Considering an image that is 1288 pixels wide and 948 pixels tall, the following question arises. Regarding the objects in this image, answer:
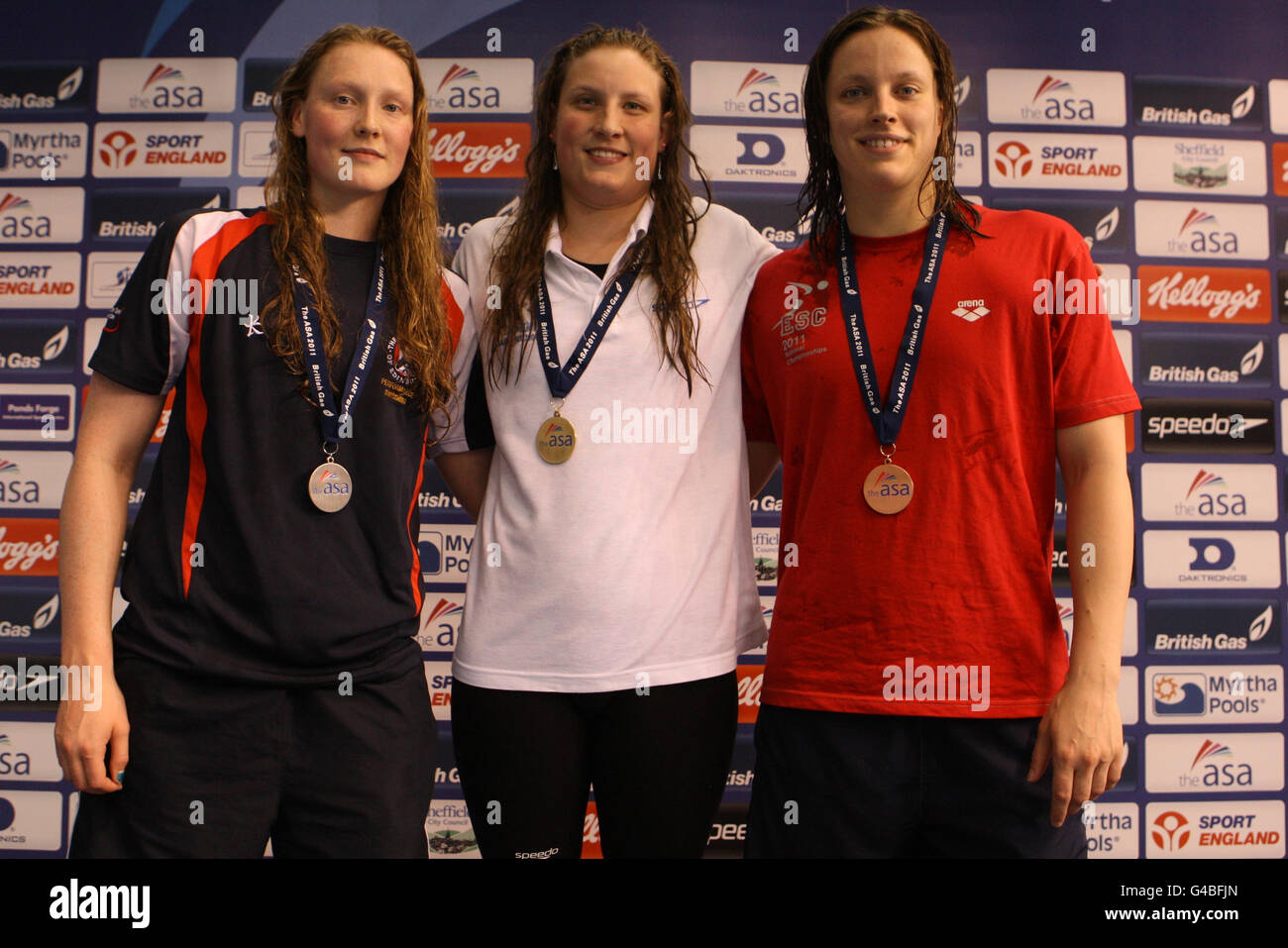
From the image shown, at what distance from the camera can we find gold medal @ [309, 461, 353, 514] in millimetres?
1544

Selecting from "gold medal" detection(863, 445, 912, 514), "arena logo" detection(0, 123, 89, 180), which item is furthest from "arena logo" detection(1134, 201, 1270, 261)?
"arena logo" detection(0, 123, 89, 180)

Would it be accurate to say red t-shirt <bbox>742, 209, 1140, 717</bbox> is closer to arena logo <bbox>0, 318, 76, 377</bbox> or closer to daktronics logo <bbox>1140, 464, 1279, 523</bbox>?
daktronics logo <bbox>1140, 464, 1279, 523</bbox>

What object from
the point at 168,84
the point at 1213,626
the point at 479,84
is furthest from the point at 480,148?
the point at 1213,626

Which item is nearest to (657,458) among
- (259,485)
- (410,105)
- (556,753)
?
(556,753)

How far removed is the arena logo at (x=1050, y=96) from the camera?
3.57 meters

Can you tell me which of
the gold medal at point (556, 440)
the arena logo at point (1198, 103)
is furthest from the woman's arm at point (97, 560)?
the arena logo at point (1198, 103)

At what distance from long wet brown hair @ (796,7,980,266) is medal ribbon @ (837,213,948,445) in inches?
2.6

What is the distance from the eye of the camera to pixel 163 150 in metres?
3.55

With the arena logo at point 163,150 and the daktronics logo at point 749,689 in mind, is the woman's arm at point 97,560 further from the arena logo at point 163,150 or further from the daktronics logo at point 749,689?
the daktronics logo at point 749,689

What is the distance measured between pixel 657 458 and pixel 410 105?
2.89 feet

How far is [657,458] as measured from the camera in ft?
5.72

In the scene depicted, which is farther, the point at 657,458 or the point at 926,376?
the point at 657,458

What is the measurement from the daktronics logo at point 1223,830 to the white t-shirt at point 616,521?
2.76 m

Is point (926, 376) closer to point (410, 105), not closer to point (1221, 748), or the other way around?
point (410, 105)
